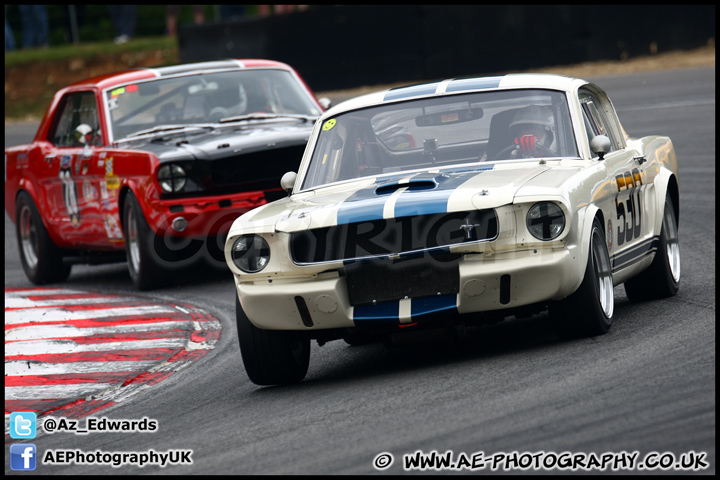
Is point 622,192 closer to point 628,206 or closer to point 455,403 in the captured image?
point 628,206

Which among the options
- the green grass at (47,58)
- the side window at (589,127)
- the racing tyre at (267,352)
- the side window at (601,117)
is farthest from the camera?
the green grass at (47,58)

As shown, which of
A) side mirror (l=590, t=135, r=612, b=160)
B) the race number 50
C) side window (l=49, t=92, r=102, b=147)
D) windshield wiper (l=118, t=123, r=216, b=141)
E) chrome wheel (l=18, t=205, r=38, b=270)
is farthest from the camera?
chrome wheel (l=18, t=205, r=38, b=270)

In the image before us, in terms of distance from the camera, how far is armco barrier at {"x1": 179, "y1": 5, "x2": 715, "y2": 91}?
19438 mm

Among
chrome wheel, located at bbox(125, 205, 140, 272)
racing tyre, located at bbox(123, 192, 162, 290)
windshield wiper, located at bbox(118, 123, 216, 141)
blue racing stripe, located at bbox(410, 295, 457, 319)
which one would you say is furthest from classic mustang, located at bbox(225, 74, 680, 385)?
windshield wiper, located at bbox(118, 123, 216, 141)

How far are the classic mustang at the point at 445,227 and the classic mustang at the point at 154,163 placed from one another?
2784mm

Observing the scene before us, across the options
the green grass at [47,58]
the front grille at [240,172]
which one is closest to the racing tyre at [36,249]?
the front grille at [240,172]

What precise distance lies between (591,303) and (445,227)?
0.79 meters

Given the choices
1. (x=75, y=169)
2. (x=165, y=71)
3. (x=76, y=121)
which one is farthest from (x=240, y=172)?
(x=76, y=121)

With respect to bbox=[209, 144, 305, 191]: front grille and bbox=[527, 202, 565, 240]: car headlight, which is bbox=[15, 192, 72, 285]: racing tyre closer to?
bbox=[209, 144, 305, 191]: front grille

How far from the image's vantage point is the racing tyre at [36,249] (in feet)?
36.6

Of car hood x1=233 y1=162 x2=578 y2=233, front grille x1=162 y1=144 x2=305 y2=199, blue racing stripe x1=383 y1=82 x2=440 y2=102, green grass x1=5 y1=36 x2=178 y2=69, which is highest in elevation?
blue racing stripe x1=383 y1=82 x2=440 y2=102

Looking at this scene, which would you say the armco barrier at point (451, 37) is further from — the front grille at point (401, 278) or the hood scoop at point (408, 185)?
the front grille at point (401, 278)

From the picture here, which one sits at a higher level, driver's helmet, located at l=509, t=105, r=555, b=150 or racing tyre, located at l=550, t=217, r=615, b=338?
driver's helmet, located at l=509, t=105, r=555, b=150

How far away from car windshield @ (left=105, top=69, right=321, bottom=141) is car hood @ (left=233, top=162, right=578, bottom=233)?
13.8ft
